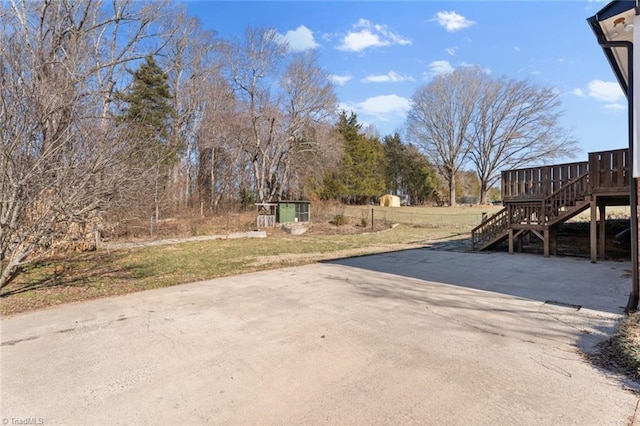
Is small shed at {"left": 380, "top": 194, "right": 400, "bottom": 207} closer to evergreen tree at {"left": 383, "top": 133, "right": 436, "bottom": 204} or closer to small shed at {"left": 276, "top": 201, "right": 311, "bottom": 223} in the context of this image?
evergreen tree at {"left": 383, "top": 133, "right": 436, "bottom": 204}

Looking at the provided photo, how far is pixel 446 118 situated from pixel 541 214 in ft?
106

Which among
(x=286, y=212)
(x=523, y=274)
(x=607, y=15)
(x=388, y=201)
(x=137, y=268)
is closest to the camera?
(x=607, y=15)

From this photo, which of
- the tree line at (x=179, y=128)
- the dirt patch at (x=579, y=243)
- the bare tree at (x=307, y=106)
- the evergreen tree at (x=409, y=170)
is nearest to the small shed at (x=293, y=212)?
the tree line at (x=179, y=128)

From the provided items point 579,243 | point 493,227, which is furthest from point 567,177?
point 579,243

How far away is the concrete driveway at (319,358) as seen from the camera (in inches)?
90.2

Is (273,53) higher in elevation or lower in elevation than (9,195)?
higher

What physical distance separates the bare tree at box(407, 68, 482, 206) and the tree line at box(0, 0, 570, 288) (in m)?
0.13

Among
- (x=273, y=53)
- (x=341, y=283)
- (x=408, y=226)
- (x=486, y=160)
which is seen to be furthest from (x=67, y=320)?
(x=486, y=160)

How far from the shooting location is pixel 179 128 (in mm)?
23156

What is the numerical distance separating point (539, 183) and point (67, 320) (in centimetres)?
1215

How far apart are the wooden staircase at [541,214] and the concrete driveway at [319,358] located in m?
4.18

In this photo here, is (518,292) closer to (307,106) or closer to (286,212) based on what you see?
(286,212)

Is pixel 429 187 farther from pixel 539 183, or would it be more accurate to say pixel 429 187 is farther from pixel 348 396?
pixel 348 396

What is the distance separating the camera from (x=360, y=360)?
306 centimetres
